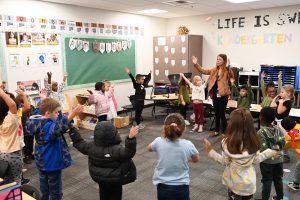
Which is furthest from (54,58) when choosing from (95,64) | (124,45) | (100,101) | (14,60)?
(124,45)

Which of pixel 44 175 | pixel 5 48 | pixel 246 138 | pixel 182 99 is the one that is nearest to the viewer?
pixel 246 138

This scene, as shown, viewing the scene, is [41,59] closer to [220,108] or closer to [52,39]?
[52,39]

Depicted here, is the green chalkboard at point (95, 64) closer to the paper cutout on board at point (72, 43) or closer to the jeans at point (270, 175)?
the paper cutout on board at point (72, 43)

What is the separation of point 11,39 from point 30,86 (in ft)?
3.11

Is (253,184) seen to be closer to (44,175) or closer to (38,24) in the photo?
(44,175)

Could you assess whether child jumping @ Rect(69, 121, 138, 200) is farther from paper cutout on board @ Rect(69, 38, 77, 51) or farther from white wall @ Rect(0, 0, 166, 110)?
paper cutout on board @ Rect(69, 38, 77, 51)

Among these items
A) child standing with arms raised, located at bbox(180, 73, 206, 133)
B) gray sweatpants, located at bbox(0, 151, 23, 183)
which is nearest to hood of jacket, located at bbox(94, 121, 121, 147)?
gray sweatpants, located at bbox(0, 151, 23, 183)

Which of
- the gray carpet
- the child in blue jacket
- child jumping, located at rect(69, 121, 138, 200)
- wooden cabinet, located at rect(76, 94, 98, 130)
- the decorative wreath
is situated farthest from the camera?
the decorative wreath

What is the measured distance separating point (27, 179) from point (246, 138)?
114 inches

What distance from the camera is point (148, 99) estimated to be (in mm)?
6578

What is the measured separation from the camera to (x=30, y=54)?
18.1 ft

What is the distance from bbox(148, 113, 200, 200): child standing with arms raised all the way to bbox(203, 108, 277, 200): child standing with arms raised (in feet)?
0.66

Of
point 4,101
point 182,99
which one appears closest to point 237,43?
point 182,99

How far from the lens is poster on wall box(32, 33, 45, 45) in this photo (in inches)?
218
